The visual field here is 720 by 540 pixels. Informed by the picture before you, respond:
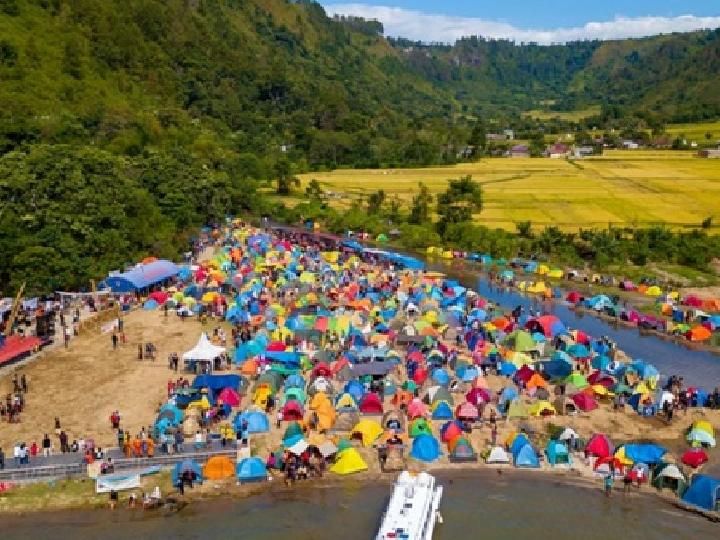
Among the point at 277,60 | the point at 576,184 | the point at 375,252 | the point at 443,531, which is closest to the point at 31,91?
the point at 375,252

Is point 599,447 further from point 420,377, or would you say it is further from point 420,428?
point 420,377

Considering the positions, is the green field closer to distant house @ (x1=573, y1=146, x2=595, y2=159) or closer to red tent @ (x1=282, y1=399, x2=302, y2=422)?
distant house @ (x1=573, y1=146, x2=595, y2=159)

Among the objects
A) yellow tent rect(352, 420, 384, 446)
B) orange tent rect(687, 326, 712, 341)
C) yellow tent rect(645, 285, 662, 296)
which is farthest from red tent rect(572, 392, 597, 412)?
yellow tent rect(645, 285, 662, 296)

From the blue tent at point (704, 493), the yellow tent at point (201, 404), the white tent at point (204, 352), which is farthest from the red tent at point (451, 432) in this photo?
the white tent at point (204, 352)

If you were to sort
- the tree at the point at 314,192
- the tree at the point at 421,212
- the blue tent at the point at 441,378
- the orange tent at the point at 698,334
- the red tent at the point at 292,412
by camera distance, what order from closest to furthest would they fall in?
1. the red tent at the point at 292,412
2. the blue tent at the point at 441,378
3. the orange tent at the point at 698,334
4. the tree at the point at 421,212
5. the tree at the point at 314,192

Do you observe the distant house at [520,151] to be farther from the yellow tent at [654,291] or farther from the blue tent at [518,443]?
the blue tent at [518,443]
